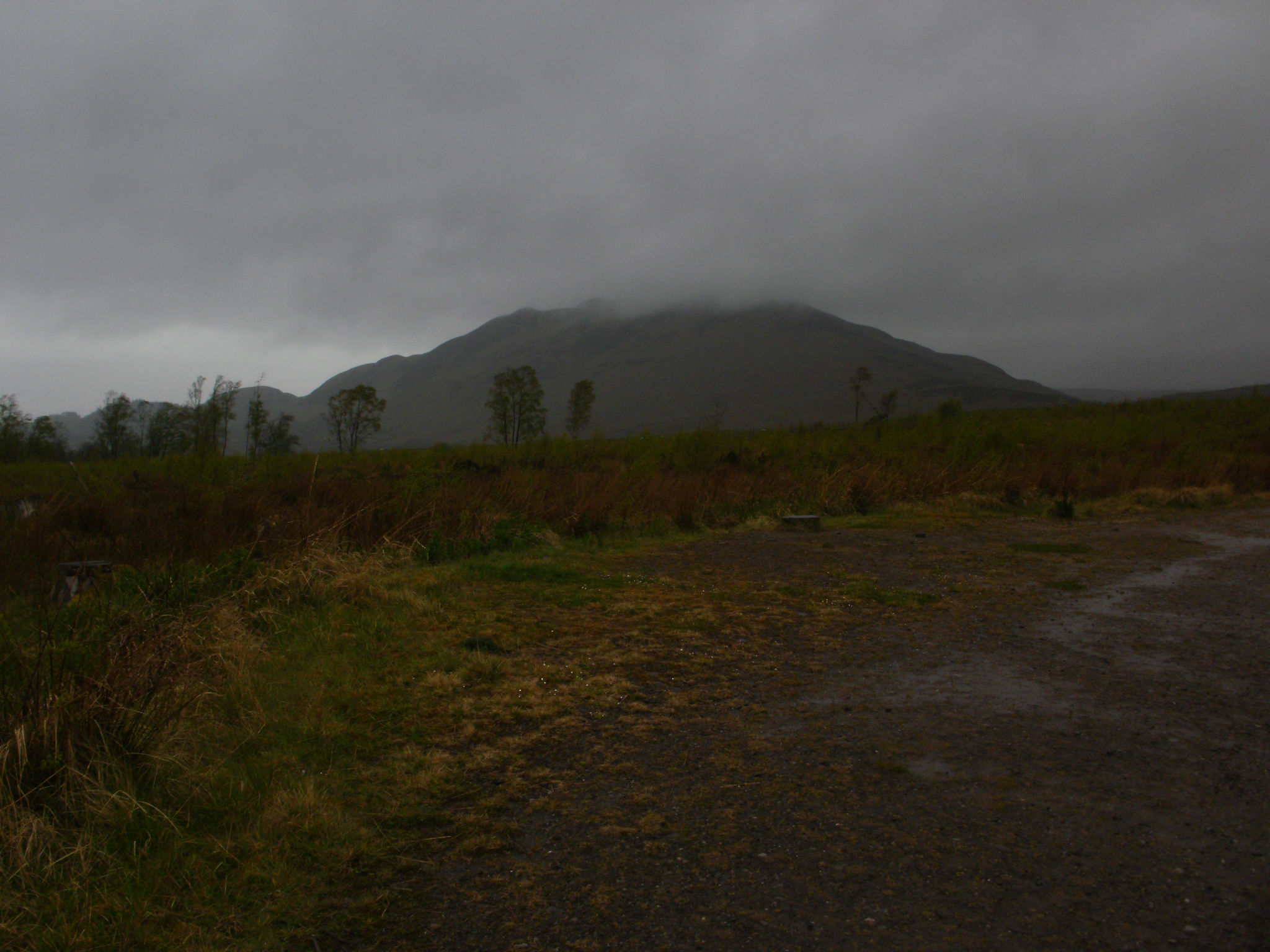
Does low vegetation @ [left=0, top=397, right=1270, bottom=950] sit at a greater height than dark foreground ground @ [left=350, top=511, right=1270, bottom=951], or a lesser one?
greater

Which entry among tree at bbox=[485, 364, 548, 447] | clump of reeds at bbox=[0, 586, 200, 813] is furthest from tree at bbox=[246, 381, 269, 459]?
tree at bbox=[485, 364, 548, 447]

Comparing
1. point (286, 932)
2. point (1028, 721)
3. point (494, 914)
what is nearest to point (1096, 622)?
point (1028, 721)

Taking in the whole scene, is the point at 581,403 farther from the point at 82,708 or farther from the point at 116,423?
the point at 82,708

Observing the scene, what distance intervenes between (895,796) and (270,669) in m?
3.75

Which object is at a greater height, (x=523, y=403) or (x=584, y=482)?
(x=523, y=403)

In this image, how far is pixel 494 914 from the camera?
7.64 ft

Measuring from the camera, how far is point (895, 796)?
3.05 meters

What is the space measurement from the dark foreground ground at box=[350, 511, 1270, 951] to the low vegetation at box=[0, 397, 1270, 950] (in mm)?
413

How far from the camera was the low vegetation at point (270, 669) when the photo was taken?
2486mm

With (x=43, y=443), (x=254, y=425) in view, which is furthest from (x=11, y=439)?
(x=254, y=425)

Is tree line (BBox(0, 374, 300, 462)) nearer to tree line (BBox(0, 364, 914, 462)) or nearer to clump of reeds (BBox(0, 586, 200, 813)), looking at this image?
tree line (BBox(0, 364, 914, 462))

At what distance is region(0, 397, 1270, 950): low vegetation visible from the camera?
8.16 ft

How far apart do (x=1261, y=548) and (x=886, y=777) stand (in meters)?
9.52

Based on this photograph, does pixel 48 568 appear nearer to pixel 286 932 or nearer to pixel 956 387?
pixel 286 932
